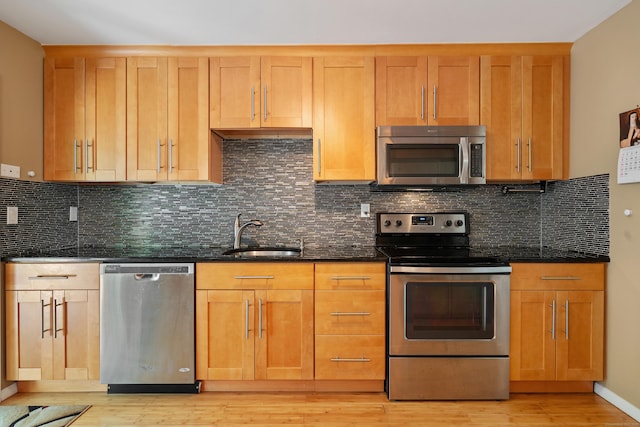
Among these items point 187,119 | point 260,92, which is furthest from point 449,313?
point 187,119

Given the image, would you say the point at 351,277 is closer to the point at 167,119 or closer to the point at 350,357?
the point at 350,357

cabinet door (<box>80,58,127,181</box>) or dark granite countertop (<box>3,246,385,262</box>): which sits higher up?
cabinet door (<box>80,58,127,181</box>)

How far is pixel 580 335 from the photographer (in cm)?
239

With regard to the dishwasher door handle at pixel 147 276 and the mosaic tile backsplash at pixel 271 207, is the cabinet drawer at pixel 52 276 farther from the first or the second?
the mosaic tile backsplash at pixel 271 207

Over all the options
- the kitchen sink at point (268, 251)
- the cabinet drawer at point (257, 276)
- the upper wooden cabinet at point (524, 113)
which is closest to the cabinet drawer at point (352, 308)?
the cabinet drawer at point (257, 276)

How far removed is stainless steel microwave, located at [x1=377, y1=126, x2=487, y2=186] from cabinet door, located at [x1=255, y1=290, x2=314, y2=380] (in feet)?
3.38

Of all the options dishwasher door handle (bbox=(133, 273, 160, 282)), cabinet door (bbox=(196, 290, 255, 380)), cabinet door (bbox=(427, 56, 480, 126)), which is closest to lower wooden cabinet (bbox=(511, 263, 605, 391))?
cabinet door (bbox=(427, 56, 480, 126))

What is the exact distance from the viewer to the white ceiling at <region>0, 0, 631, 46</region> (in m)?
2.16

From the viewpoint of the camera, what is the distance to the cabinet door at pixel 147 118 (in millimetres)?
2678

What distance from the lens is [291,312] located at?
2428 millimetres

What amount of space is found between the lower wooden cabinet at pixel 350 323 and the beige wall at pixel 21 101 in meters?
2.14

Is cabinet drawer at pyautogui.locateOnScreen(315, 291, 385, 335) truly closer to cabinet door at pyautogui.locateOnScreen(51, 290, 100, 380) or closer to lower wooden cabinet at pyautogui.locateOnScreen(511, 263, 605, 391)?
lower wooden cabinet at pyautogui.locateOnScreen(511, 263, 605, 391)

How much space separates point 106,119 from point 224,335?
1.76 m

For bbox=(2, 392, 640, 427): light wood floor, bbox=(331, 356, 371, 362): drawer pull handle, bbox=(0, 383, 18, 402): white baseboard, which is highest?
bbox=(331, 356, 371, 362): drawer pull handle
